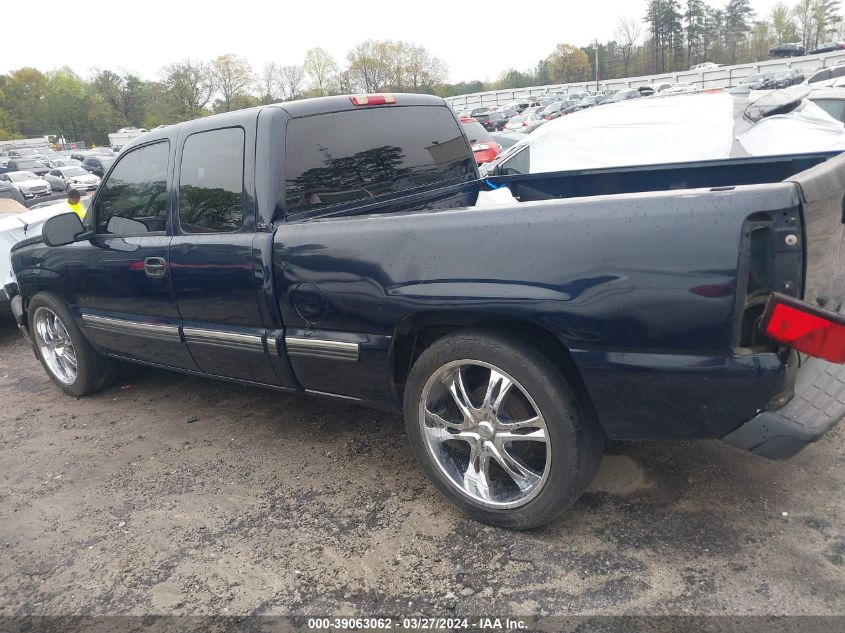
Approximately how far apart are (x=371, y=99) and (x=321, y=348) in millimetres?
1536

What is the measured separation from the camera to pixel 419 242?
8.93ft

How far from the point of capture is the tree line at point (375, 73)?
7669 centimetres

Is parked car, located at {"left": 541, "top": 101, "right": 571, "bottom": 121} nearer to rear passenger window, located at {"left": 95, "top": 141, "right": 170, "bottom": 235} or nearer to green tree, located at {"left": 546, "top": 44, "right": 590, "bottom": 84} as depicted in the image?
rear passenger window, located at {"left": 95, "top": 141, "right": 170, "bottom": 235}

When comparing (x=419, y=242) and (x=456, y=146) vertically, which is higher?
(x=456, y=146)

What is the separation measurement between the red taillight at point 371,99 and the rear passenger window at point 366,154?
1.7 inches

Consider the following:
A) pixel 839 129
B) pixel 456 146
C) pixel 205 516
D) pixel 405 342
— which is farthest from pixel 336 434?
pixel 839 129

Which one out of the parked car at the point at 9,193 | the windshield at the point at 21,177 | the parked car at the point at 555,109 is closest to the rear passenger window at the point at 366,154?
the parked car at the point at 9,193

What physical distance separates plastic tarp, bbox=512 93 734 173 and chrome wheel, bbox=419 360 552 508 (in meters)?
5.24

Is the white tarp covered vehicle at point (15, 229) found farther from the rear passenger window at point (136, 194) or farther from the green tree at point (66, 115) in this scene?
the green tree at point (66, 115)

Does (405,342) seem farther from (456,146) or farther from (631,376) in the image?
(456,146)

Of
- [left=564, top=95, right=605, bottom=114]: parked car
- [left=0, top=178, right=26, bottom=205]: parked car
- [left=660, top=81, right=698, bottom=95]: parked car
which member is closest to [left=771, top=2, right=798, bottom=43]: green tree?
[left=660, top=81, right=698, bottom=95]: parked car

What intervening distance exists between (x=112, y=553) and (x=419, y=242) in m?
2.02

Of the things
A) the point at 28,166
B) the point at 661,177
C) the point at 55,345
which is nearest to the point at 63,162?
the point at 28,166

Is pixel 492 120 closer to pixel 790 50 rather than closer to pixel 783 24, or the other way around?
pixel 790 50
